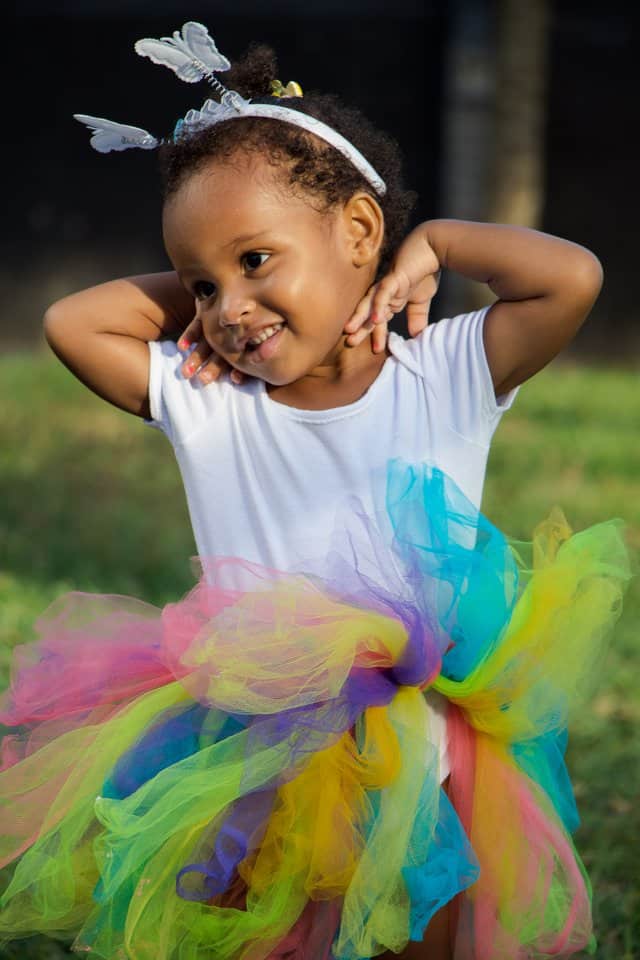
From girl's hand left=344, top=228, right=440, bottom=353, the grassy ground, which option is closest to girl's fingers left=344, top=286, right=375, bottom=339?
girl's hand left=344, top=228, right=440, bottom=353

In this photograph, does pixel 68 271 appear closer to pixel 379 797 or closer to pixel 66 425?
pixel 66 425

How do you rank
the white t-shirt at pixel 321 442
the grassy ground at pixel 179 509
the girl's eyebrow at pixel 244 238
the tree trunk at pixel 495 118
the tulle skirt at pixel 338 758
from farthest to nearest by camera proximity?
the tree trunk at pixel 495 118, the grassy ground at pixel 179 509, the white t-shirt at pixel 321 442, the girl's eyebrow at pixel 244 238, the tulle skirt at pixel 338 758

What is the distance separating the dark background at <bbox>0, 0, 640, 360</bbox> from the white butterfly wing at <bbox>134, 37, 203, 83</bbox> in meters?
7.46

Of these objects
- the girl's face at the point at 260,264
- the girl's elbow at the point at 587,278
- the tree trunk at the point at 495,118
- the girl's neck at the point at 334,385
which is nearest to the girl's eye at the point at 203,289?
the girl's face at the point at 260,264

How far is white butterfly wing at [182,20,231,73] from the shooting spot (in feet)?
8.14

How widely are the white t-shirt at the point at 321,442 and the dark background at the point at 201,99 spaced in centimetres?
747

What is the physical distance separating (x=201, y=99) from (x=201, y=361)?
7865mm

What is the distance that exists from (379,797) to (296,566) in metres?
0.43

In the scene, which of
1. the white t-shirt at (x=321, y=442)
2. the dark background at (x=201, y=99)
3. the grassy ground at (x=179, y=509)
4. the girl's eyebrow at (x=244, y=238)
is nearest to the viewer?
the girl's eyebrow at (x=244, y=238)

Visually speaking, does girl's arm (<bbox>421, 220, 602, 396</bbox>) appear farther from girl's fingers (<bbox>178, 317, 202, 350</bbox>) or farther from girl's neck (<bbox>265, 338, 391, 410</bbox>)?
girl's fingers (<bbox>178, 317, 202, 350</bbox>)

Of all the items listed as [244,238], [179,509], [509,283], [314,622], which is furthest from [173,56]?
[179,509]

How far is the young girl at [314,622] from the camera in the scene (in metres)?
2.23

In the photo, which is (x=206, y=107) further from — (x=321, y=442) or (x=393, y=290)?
(x=321, y=442)

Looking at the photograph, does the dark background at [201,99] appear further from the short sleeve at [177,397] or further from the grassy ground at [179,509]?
the short sleeve at [177,397]
